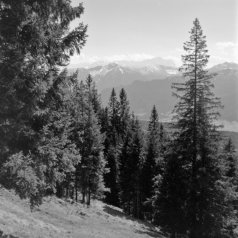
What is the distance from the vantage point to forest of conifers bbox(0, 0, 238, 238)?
11.9 metres

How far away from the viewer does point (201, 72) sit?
83.8ft

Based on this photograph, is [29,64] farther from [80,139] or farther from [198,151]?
[198,151]

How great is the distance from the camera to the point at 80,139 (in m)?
26.5

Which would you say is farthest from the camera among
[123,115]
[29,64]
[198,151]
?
[123,115]

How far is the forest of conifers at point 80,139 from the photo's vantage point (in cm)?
1187

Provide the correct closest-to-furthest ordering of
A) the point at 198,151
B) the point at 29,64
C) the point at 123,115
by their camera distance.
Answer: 1. the point at 29,64
2. the point at 198,151
3. the point at 123,115

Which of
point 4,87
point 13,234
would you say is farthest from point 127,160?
point 4,87

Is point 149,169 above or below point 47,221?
above

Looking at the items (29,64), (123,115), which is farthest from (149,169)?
(123,115)

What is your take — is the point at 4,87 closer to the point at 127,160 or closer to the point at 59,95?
the point at 59,95

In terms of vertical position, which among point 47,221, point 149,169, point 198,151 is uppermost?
point 198,151

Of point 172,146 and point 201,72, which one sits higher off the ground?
point 201,72

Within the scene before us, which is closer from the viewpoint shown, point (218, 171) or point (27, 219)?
point (27, 219)

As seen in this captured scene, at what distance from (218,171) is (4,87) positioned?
61.9 feet
